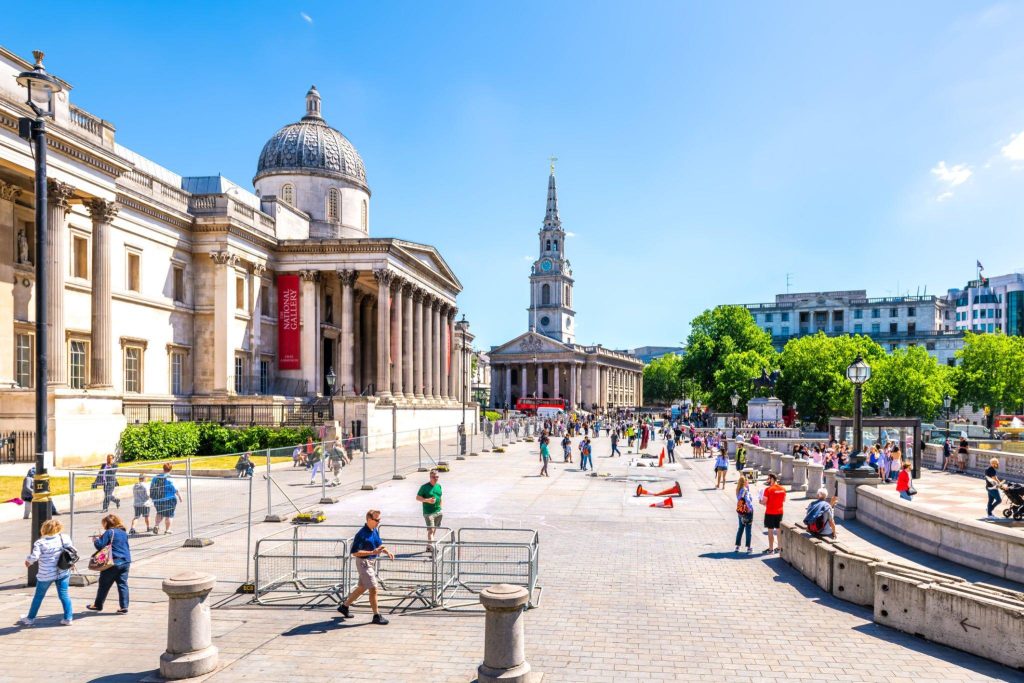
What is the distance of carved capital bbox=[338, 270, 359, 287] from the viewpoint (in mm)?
46938

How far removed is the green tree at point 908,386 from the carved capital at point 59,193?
60342mm

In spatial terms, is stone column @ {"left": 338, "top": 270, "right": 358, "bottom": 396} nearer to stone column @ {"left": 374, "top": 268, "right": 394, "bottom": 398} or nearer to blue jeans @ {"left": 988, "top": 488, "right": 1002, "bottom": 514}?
stone column @ {"left": 374, "top": 268, "right": 394, "bottom": 398}

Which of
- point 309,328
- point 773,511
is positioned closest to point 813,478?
point 773,511

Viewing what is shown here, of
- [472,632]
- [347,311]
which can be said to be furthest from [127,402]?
[472,632]

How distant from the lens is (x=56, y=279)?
26.6m

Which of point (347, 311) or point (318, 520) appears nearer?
point (318, 520)

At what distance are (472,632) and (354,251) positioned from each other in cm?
3879

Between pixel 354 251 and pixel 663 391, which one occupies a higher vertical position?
pixel 354 251

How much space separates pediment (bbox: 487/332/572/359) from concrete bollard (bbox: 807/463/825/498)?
11846cm

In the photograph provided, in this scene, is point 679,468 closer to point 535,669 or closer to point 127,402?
point 127,402

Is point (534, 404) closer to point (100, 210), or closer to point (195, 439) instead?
point (195, 439)

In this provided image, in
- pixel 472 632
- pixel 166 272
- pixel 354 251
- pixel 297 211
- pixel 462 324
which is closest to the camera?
pixel 472 632

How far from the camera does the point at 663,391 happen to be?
18562 centimetres

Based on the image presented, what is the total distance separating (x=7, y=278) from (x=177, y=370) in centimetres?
1394
